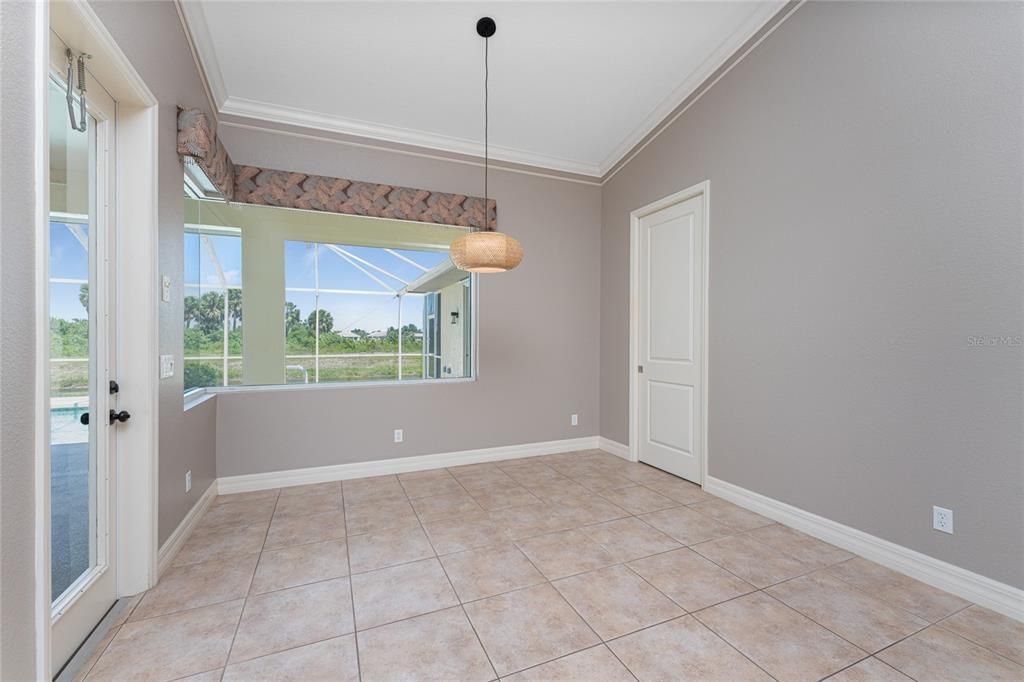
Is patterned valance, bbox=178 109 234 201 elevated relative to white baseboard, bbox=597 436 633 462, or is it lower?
elevated

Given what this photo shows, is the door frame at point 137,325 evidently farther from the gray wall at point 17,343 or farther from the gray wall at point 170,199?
the gray wall at point 17,343

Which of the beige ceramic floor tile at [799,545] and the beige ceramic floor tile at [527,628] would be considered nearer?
the beige ceramic floor tile at [527,628]

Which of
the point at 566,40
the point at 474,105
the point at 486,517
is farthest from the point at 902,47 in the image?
the point at 486,517

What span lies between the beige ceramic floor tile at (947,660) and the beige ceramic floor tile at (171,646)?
257 centimetres

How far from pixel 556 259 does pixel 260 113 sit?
2829 mm

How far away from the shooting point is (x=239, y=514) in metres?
2.95

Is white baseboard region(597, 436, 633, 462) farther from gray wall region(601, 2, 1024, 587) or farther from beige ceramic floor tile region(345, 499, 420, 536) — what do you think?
beige ceramic floor tile region(345, 499, 420, 536)

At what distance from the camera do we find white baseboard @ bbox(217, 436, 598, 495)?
3.37 metres

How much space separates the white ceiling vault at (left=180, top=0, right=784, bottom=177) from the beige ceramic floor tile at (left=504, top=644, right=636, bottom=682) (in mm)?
3436

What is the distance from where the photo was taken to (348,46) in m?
2.90

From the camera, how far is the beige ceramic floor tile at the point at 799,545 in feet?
7.79

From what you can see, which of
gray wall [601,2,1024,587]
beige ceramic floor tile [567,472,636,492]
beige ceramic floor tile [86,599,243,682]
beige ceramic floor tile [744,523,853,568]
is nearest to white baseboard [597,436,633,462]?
beige ceramic floor tile [567,472,636,492]

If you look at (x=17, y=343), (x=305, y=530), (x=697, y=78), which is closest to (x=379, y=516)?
(x=305, y=530)

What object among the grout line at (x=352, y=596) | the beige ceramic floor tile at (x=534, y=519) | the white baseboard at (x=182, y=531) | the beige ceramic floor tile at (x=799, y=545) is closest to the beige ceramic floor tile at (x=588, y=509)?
the beige ceramic floor tile at (x=534, y=519)
